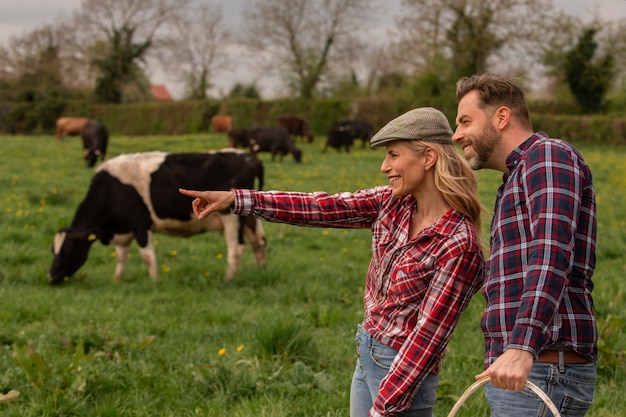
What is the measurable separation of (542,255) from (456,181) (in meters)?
0.63

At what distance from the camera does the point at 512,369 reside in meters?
2.02

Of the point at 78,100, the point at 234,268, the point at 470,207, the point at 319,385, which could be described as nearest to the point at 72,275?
the point at 234,268

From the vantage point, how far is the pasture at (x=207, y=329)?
4.30 meters

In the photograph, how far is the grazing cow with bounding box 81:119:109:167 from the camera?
20.0 metres

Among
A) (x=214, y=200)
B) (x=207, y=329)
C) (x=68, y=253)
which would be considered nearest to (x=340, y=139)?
(x=68, y=253)

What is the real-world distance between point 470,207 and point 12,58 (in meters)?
48.2

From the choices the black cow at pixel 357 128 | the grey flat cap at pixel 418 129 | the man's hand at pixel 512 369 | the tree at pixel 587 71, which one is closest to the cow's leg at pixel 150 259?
the grey flat cap at pixel 418 129

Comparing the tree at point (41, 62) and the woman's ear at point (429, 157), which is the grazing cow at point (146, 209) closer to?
the woman's ear at point (429, 157)

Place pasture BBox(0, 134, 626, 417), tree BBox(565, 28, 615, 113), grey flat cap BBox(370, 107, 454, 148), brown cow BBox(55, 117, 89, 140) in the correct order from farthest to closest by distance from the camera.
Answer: tree BBox(565, 28, 615, 113) → brown cow BBox(55, 117, 89, 140) → pasture BBox(0, 134, 626, 417) → grey flat cap BBox(370, 107, 454, 148)

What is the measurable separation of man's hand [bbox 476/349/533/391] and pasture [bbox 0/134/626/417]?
56.9 inches

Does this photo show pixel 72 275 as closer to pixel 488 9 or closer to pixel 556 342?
pixel 556 342

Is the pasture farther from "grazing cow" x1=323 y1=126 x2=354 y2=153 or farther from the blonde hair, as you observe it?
"grazing cow" x1=323 y1=126 x2=354 y2=153

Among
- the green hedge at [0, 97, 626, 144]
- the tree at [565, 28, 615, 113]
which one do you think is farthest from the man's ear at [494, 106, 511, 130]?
the tree at [565, 28, 615, 113]

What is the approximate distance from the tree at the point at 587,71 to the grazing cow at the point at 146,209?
32.7 m
